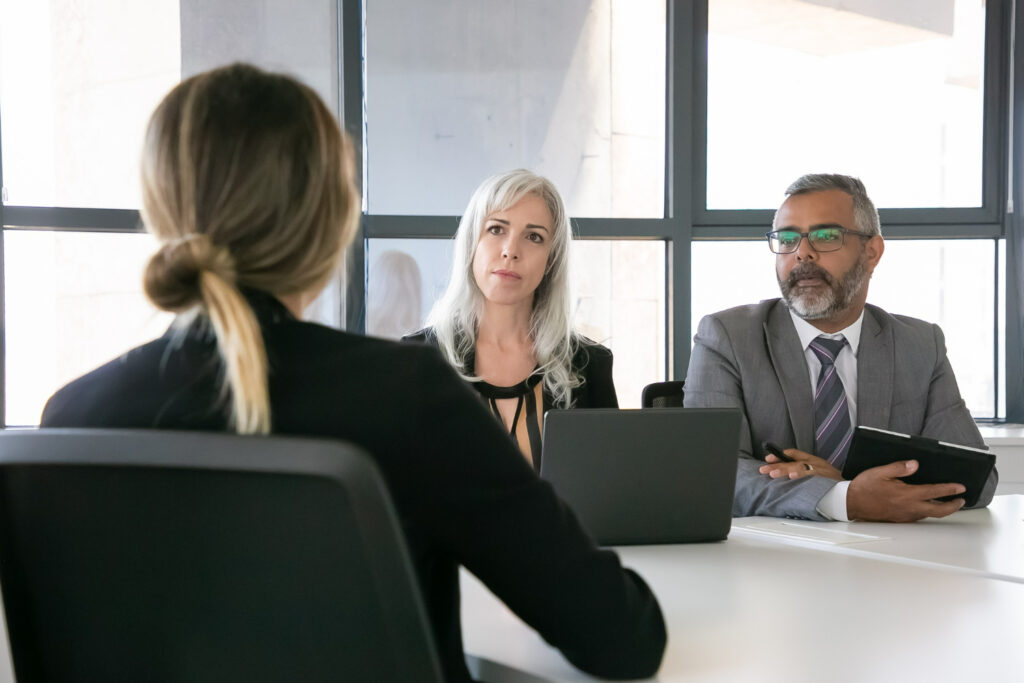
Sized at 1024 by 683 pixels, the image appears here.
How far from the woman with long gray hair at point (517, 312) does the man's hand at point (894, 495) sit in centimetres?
99

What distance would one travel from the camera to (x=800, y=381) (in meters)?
2.60

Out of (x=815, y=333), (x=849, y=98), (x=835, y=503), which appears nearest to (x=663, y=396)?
(x=815, y=333)

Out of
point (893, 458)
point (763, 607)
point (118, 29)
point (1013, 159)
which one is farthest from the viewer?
point (1013, 159)

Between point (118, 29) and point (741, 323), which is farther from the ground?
point (118, 29)

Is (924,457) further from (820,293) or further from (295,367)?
(295,367)

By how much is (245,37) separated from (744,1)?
245cm

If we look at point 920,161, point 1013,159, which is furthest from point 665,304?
point 1013,159

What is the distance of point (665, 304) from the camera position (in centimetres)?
500

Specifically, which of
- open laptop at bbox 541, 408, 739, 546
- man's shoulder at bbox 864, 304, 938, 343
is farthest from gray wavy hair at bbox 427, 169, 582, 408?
open laptop at bbox 541, 408, 739, 546

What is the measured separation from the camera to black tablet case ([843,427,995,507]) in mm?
2090

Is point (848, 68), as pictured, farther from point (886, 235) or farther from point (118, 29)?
point (118, 29)

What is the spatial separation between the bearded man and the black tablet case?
1.10ft

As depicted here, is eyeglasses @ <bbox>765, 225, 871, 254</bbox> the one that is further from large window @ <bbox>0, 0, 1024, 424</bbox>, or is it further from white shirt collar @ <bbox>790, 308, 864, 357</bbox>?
large window @ <bbox>0, 0, 1024, 424</bbox>

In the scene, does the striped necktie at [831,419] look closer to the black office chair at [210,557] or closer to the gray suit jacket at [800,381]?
the gray suit jacket at [800,381]
